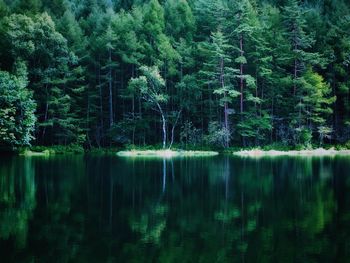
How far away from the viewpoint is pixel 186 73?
5062cm

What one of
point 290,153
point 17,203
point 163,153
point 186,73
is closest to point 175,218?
point 17,203

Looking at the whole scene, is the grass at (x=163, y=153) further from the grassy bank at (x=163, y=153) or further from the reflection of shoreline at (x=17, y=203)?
the reflection of shoreline at (x=17, y=203)

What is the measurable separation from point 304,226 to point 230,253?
3.10 metres

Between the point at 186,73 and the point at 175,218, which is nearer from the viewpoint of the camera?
the point at 175,218

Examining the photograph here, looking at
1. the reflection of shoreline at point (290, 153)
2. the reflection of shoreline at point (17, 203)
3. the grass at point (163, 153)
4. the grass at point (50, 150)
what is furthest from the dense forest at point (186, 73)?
the reflection of shoreline at point (17, 203)

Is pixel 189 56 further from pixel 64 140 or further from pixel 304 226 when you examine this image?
pixel 304 226

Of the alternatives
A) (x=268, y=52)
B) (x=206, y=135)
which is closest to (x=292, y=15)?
(x=268, y=52)

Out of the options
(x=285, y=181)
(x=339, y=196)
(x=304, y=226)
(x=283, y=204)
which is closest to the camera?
(x=304, y=226)

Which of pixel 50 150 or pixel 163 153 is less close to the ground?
pixel 50 150

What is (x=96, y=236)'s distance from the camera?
10375mm

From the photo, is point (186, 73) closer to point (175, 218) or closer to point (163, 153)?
point (163, 153)

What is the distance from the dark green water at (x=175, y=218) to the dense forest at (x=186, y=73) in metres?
23.9

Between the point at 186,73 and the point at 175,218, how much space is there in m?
39.1

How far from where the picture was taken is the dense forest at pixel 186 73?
44500 mm
